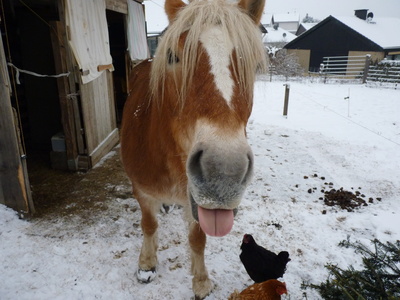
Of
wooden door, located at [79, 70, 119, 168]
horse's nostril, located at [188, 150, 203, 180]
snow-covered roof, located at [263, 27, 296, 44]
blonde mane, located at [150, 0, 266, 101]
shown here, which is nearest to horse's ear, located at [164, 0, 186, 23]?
blonde mane, located at [150, 0, 266, 101]

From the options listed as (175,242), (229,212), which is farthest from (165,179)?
(175,242)

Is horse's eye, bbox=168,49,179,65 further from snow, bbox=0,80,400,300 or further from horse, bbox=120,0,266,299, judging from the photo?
snow, bbox=0,80,400,300

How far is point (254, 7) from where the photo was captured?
1.84m

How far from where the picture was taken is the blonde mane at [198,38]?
4.86 feet

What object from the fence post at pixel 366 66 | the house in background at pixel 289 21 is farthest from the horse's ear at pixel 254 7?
the house in background at pixel 289 21

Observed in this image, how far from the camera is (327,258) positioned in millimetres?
2986

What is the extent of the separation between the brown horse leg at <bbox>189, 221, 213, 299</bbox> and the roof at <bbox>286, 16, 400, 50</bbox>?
27965 millimetres

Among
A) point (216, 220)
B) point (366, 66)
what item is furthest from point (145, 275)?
point (366, 66)

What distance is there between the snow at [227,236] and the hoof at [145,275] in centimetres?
5

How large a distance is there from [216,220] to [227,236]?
205cm

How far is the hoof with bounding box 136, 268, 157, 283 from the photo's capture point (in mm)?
2619

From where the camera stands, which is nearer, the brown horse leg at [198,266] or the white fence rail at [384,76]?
the brown horse leg at [198,266]

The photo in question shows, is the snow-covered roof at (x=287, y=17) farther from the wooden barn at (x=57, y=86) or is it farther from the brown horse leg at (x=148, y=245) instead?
the brown horse leg at (x=148, y=245)

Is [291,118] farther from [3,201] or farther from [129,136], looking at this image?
[3,201]
